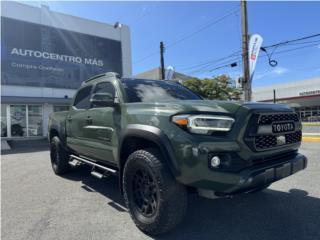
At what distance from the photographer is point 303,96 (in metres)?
Answer: 41.7

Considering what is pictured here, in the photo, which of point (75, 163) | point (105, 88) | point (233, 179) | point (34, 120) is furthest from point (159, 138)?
point (34, 120)

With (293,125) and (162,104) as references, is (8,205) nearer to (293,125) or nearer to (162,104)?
(162,104)

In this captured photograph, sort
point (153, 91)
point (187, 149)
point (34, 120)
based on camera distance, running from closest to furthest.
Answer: point (187, 149) → point (153, 91) → point (34, 120)

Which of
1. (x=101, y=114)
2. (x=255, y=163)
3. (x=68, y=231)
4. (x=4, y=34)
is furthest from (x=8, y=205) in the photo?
(x=4, y=34)

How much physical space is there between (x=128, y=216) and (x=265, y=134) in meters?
2.10

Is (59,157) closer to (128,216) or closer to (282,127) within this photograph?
(128,216)

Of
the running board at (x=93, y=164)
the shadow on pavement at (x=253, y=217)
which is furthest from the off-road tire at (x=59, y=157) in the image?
the shadow on pavement at (x=253, y=217)

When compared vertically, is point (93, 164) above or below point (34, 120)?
below

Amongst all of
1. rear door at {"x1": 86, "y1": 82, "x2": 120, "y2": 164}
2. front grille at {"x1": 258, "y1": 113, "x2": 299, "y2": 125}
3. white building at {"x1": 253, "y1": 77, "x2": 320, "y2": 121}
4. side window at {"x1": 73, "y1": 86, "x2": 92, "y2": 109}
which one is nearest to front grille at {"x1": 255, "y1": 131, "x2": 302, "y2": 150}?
front grille at {"x1": 258, "y1": 113, "x2": 299, "y2": 125}

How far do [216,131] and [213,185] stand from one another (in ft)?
1.72

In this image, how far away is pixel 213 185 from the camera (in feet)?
8.90

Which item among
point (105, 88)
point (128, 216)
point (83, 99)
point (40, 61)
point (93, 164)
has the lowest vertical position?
point (128, 216)

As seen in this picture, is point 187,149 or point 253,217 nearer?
point 187,149

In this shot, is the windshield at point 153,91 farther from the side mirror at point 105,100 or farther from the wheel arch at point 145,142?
the wheel arch at point 145,142
